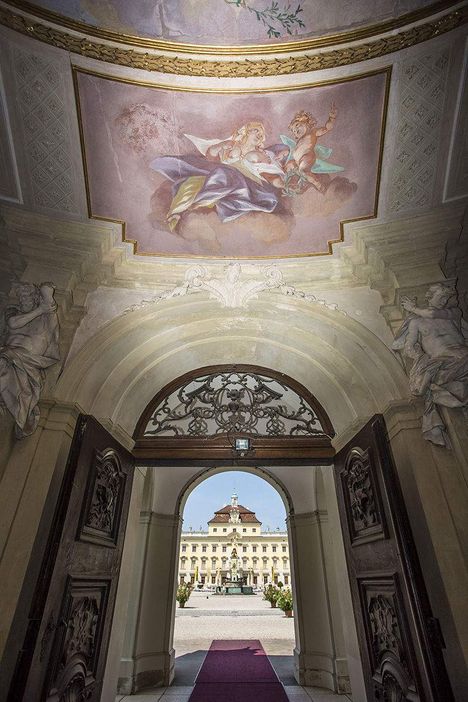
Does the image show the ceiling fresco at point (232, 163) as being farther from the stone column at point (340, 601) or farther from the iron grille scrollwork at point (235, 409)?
the stone column at point (340, 601)

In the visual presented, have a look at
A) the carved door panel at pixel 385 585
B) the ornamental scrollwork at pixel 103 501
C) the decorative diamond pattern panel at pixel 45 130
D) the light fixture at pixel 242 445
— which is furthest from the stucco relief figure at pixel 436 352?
the decorative diamond pattern panel at pixel 45 130

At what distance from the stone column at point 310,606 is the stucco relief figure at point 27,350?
6.02 meters

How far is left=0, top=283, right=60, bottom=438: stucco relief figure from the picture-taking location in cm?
300

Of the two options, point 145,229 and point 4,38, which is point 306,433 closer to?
point 145,229

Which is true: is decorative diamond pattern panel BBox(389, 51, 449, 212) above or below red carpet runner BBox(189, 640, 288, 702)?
above

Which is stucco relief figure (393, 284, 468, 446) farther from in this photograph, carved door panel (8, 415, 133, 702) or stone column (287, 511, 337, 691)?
stone column (287, 511, 337, 691)

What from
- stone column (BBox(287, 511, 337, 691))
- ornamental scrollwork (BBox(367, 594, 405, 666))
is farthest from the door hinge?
stone column (BBox(287, 511, 337, 691))

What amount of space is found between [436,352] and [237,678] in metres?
6.78

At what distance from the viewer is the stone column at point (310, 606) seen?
634 centimetres

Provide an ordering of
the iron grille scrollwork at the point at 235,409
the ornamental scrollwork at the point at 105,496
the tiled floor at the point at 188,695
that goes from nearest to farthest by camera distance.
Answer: the ornamental scrollwork at the point at 105,496 → the iron grille scrollwork at the point at 235,409 → the tiled floor at the point at 188,695

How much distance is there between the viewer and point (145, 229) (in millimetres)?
4090

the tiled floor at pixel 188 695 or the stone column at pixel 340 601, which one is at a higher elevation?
the stone column at pixel 340 601

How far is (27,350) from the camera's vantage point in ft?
10.6

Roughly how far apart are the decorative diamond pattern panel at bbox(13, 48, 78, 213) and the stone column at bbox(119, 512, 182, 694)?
5.95 m
